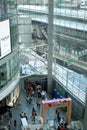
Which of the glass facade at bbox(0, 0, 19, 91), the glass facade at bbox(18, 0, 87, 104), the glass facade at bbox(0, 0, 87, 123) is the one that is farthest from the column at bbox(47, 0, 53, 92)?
the glass facade at bbox(0, 0, 19, 91)

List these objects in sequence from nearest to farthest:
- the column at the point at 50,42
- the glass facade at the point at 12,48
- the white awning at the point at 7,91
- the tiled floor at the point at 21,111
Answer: the glass facade at the point at 12,48 → the white awning at the point at 7,91 → the tiled floor at the point at 21,111 → the column at the point at 50,42

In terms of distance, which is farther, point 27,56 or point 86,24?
point 27,56

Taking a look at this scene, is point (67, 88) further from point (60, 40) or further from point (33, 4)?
point (33, 4)

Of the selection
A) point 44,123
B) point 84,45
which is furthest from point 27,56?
point 44,123

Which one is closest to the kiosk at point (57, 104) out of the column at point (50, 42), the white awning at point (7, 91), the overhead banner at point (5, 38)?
the white awning at point (7, 91)

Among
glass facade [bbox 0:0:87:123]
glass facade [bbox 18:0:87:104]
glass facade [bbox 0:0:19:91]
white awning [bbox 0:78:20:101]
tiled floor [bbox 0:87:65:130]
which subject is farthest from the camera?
glass facade [bbox 18:0:87:104]

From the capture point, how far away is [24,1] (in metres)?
29.6

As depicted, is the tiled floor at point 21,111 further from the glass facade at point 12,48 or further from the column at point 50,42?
the column at point 50,42

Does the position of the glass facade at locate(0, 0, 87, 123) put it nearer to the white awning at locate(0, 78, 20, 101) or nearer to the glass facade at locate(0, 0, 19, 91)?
the glass facade at locate(0, 0, 19, 91)

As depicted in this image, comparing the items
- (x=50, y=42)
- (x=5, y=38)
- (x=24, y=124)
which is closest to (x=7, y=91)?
(x=24, y=124)

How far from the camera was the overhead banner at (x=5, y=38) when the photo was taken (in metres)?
22.9

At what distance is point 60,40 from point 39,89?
251 inches

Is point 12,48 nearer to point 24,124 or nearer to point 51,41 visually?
point 51,41

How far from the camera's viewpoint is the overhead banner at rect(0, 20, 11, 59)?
22.9 m
